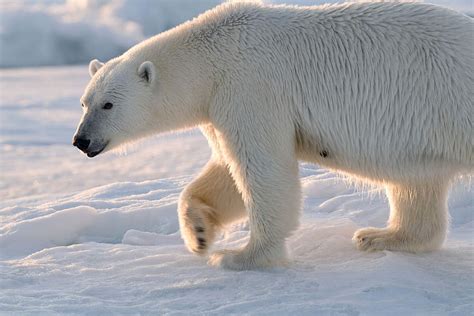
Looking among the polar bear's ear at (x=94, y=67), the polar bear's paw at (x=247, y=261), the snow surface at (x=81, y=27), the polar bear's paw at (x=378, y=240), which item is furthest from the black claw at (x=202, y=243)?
the snow surface at (x=81, y=27)

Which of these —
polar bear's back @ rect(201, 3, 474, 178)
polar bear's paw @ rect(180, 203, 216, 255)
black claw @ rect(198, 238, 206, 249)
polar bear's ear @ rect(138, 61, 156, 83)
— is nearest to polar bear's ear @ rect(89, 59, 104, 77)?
polar bear's ear @ rect(138, 61, 156, 83)

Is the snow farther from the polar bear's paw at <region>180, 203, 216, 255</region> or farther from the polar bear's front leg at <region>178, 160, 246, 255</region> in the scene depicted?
the polar bear's front leg at <region>178, 160, 246, 255</region>

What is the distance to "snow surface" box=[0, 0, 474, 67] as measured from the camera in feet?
61.0

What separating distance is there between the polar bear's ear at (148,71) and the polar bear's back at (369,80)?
40 cm

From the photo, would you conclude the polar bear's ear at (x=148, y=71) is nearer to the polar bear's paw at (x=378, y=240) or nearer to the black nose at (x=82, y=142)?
the black nose at (x=82, y=142)

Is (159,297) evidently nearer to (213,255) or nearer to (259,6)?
(213,255)

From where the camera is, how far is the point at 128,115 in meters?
4.17

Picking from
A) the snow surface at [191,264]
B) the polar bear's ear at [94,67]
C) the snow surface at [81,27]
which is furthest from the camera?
the snow surface at [81,27]

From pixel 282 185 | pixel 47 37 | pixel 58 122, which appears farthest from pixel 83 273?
pixel 47 37

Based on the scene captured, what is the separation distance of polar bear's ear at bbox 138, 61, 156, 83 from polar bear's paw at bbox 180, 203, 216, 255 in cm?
80

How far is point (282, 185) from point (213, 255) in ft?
1.89

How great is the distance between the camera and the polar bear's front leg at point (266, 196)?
3961 mm

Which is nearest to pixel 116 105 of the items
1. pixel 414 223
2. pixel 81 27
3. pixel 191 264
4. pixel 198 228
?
pixel 198 228

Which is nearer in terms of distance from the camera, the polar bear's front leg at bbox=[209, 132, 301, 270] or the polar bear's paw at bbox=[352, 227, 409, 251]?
the polar bear's front leg at bbox=[209, 132, 301, 270]
